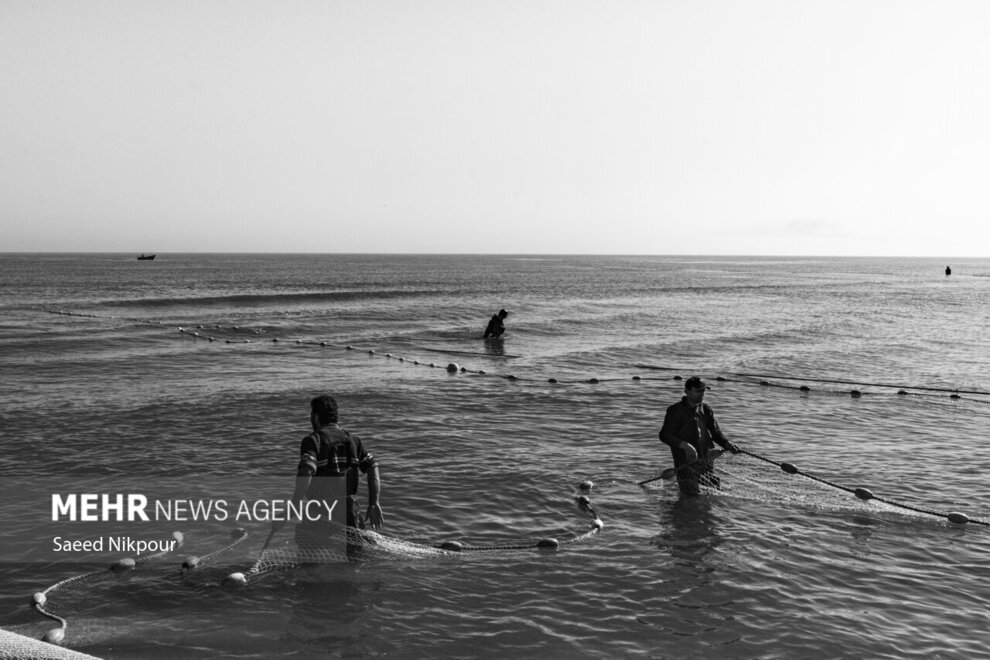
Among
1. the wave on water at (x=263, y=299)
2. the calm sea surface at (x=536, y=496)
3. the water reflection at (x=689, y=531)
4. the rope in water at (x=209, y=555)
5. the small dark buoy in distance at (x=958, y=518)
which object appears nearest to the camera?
the calm sea surface at (x=536, y=496)

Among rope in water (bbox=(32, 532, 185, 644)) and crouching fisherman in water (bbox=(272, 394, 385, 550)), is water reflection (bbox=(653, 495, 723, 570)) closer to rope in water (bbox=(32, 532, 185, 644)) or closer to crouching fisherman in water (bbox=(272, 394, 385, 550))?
crouching fisherman in water (bbox=(272, 394, 385, 550))

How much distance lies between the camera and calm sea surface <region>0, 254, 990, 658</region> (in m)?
8.37

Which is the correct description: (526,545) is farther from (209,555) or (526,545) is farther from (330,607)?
(209,555)

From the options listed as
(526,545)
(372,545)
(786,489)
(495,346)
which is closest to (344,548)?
(372,545)

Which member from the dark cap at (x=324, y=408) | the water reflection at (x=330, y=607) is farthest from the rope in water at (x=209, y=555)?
the dark cap at (x=324, y=408)

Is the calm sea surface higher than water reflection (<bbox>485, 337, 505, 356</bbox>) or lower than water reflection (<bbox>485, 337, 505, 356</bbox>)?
lower

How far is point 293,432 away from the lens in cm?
1791

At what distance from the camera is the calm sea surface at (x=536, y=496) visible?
837 centimetres

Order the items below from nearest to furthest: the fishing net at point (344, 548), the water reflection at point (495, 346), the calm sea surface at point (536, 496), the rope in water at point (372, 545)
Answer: the calm sea surface at point (536, 496) < the fishing net at point (344, 548) < the rope in water at point (372, 545) < the water reflection at point (495, 346)

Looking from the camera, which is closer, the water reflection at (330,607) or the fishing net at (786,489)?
the water reflection at (330,607)

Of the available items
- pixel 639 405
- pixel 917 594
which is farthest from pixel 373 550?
pixel 639 405

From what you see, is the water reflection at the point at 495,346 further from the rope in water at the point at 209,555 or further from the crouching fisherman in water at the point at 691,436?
the rope in water at the point at 209,555

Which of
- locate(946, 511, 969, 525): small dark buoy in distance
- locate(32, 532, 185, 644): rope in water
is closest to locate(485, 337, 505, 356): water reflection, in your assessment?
locate(946, 511, 969, 525): small dark buoy in distance

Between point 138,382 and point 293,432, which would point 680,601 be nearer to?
point 293,432
